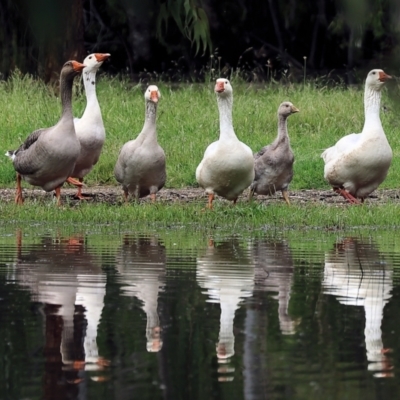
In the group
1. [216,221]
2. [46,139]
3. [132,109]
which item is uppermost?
[132,109]

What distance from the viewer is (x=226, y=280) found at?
6648 millimetres

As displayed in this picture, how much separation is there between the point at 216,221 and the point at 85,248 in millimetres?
2121

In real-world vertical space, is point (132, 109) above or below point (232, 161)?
above

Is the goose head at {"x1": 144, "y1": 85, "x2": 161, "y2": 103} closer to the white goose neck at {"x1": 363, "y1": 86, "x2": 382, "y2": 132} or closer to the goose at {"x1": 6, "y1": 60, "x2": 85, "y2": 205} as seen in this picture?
the goose at {"x1": 6, "y1": 60, "x2": 85, "y2": 205}

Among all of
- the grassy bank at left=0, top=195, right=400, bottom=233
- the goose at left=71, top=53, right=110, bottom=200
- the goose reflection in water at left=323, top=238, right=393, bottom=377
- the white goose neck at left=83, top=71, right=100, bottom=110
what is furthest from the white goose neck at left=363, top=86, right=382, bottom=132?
the goose reflection in water at left=323, top=238, right=393, bottom=377

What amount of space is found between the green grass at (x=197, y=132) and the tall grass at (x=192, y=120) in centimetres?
2

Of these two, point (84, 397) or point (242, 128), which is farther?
point (242, 128)

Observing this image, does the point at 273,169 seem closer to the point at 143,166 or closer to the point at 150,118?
the point at 143,166

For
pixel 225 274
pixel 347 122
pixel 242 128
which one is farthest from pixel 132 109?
pixel 225 274

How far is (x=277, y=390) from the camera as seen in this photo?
3.66 m

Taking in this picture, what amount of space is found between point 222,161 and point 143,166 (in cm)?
97

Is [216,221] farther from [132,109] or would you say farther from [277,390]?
[132,109]

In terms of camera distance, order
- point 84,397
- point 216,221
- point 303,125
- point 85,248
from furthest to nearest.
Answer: point 303,125, point 216,221, point 85,248, point 84,397

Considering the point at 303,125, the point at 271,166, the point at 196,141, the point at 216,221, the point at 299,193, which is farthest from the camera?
the point at 303,125
